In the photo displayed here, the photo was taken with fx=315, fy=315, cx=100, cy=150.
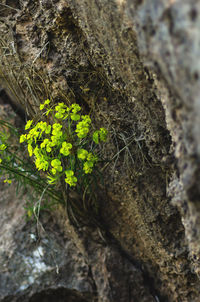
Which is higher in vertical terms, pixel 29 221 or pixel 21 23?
pixel 21 23

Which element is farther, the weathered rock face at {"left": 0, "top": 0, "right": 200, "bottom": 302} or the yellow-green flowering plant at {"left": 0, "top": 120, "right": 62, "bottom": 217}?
the yellow-green flowering plant at {"left": 0, "top": 120, "right": 62, "bottom": 217}

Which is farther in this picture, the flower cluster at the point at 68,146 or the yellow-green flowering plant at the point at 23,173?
the yellow-green flowering plant at the point at 23,173

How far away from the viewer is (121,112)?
1691 mm

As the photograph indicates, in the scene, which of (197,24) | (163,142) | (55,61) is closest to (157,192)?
(163,142)

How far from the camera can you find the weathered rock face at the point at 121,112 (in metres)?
1.37

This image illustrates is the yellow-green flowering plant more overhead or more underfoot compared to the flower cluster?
more underfoot

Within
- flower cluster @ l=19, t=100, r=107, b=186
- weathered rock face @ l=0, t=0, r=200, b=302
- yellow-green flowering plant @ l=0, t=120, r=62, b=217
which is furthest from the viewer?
yellow-green flowering plant @ l=0, t=120, r=62, b=217

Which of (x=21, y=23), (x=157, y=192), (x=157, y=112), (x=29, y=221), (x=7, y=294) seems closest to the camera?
(x=157, y=112)

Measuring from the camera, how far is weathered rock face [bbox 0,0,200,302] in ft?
4.50

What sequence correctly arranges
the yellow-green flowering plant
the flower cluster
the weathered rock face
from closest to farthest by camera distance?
the weathered rock face
the flower cluster
the yellow-green flowering plant

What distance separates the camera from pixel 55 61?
5.73 feet

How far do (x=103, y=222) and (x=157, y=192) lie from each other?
0.57 m

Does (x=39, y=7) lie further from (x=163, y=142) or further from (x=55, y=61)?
(x=163, y=142)

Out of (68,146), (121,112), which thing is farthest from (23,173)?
(121,112)
